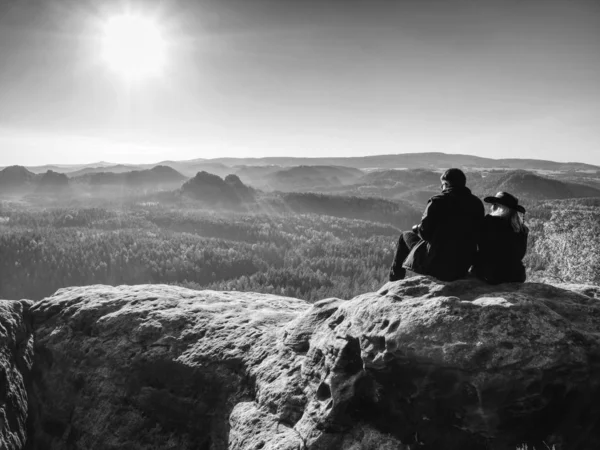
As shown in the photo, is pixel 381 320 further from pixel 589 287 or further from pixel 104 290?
pixel 104 290

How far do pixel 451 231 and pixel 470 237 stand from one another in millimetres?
582

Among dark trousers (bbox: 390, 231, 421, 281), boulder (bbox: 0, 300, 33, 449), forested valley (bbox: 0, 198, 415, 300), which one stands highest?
dark trousers (bbox: 390, 231, 421, 281)

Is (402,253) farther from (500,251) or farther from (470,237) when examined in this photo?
(500,251)

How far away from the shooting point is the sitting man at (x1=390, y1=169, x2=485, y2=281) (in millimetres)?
8828

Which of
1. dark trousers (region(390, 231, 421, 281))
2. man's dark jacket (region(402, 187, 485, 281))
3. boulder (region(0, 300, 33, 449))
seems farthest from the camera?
boulder (region(0, 300, 33, 449))

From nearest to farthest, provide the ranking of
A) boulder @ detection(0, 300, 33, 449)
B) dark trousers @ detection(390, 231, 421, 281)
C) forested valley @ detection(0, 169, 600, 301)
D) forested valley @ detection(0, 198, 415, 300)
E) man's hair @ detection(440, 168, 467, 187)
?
man's hair @ detection(440, 168, 467, 187) → dark trousers @ detection(390, 231, 421, 281) → boulder @ detection(0, 300, 33, 449) → forested valley @ detection(0, 169, 600, 301) → forested valley @ detection(0, 198, 415, 300)

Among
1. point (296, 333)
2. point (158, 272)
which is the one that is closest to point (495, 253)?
point (296, 333)

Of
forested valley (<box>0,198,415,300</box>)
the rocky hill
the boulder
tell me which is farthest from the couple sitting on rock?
forested valley (<box>0,198,415,300</box>)

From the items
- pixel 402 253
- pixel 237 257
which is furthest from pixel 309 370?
pixel 237 257

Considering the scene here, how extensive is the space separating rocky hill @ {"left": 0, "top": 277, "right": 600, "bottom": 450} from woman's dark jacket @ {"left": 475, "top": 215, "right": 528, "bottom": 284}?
420 millimetres

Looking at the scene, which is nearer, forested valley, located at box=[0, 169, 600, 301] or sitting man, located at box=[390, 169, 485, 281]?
sitting man, located at box=[390, 169, 485, 281]

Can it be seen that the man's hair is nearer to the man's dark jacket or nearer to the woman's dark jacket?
the man's dark jacket

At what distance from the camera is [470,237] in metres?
8.88

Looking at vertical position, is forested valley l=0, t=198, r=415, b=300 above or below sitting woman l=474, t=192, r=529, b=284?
below
